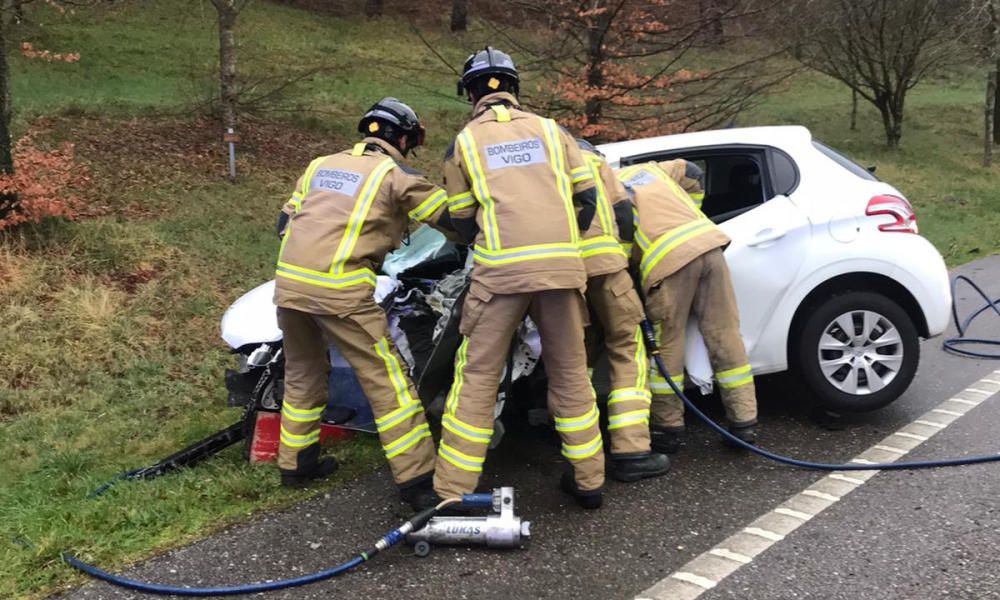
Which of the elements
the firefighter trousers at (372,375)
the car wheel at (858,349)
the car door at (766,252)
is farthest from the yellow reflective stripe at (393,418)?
the car wheel at (858,349)

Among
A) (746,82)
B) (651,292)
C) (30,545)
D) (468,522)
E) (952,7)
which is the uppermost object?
(952,7)

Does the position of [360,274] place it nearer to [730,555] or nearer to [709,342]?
[709,342]

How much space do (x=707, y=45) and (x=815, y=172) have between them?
6.58 m

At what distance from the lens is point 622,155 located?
4.97 meters

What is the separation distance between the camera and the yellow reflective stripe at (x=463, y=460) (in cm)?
358

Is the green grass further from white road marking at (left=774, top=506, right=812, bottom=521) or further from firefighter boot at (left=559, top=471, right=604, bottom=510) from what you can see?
white road marking at (left=774, top=506, right=812, bottom=521)

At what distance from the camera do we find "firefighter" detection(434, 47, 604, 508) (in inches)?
137

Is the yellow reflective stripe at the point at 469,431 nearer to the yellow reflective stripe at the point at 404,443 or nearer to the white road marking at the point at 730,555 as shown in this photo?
the yellow reflective stripe at the point at 404,443

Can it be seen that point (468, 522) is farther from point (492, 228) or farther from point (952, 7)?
point (952, 7)

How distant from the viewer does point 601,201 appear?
388 centimetres

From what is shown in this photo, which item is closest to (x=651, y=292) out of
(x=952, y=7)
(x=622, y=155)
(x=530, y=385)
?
(x=530, y=385)

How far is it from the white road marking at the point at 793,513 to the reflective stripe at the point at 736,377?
76 centimetres

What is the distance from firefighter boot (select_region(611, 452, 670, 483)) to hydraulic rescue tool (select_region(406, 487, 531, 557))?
0.73 meters

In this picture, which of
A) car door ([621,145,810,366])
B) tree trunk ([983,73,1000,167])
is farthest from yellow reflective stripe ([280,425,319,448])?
tree trunk ([983,73,1000,167])
